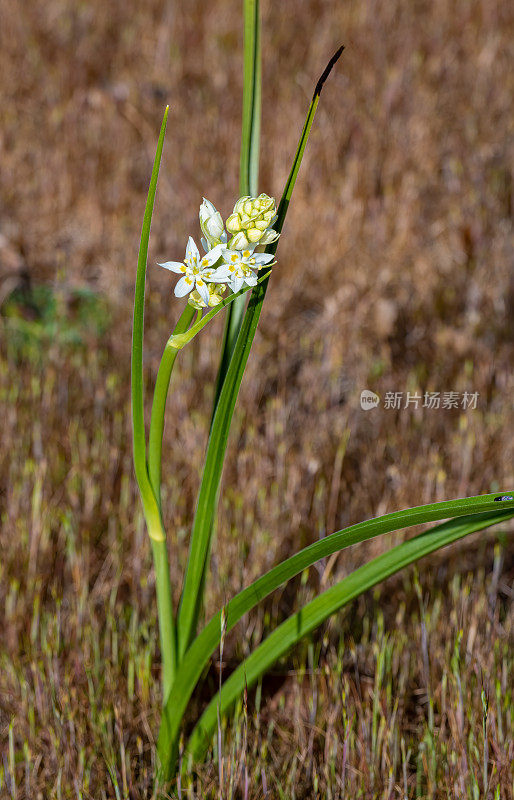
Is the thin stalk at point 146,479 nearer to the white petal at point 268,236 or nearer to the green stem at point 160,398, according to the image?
the green stem at point 160,398

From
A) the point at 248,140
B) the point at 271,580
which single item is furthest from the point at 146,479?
the point at 248,140

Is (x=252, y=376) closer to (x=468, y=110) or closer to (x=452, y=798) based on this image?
(x=452, y=798)

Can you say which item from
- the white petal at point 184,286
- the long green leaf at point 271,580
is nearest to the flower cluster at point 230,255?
the white petal at point 184,286

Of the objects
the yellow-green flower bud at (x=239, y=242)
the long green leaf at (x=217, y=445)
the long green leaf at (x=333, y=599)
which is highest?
the yellow-green flower bud at (x=239, y=242)

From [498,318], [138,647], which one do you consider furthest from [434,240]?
[138,647]

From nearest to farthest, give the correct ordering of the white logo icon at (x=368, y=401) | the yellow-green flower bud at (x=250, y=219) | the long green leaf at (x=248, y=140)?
the yellow-green flower bud at (x=250, y=219)
the long green leaf at (x=248, y=140)
the white logo icon at (x=368, y=401)

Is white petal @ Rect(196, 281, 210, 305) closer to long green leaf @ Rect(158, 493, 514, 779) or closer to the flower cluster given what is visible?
the flower cluster
